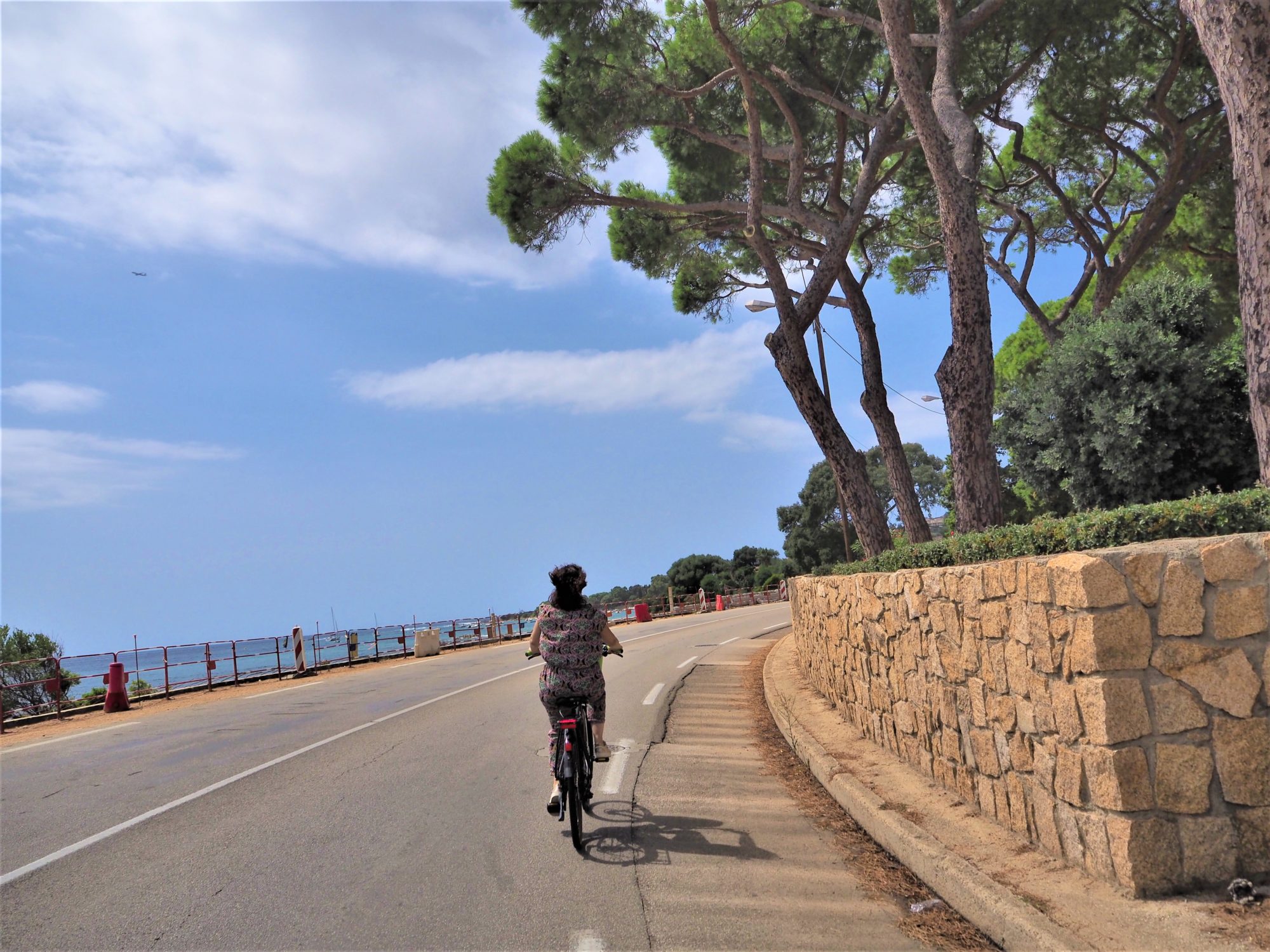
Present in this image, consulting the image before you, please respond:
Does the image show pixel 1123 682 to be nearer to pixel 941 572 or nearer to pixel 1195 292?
pixel 941 572

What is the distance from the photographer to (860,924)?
15.1ft

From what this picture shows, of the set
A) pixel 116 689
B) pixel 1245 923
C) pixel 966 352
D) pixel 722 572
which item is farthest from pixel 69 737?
pixel 722 572

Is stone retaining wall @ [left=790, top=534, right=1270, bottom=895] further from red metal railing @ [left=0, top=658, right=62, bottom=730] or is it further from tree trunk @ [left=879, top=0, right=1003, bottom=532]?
red metal railing @ [left=0, top=658, right=62, bottom=730]

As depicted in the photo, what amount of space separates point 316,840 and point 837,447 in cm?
1070

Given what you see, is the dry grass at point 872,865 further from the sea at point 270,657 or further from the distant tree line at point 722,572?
the distant tree line at point 722,572

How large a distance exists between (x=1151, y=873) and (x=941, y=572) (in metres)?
2.27

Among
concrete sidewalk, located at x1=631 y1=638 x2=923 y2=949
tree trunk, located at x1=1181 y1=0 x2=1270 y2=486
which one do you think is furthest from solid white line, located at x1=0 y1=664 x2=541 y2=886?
tree trunk, located at x1=1181 y1=0 x2=1270 y2=486

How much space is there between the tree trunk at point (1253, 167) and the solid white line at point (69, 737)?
14744 mm

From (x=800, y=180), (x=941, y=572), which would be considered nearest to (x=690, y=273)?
(x=800, y=180)

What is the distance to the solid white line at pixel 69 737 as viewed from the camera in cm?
1257

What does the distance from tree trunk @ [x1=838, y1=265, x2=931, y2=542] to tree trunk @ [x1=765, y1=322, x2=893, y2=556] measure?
1.46 feet

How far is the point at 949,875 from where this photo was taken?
4.87 metres

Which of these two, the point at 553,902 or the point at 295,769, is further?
the point at 295,769

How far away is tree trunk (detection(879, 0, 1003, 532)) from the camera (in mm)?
10742
